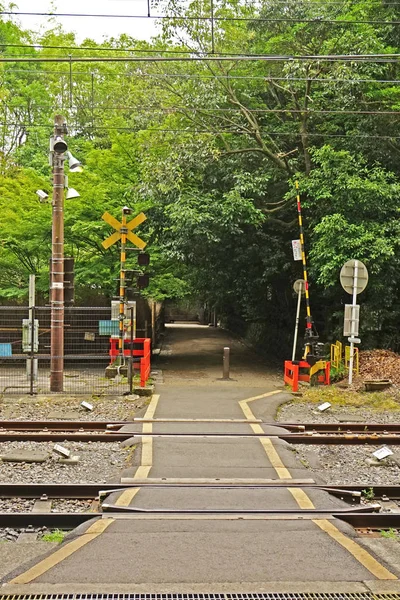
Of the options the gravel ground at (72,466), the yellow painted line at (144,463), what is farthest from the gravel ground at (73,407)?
the gravel ground at (72,466)

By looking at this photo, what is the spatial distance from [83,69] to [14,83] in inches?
167

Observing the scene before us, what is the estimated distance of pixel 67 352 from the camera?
17266mm

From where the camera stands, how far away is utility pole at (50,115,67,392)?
13.0 m

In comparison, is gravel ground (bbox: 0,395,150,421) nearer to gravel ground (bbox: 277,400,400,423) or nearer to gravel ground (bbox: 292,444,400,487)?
gravel ground (bbox: 277,400,400,423)

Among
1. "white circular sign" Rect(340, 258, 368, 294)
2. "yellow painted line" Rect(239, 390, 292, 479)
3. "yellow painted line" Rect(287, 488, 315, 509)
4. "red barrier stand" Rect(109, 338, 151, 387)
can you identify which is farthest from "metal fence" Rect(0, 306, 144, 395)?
"yellow painted line" Rect(287, 488, 315, 509)

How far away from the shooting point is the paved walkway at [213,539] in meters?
4.14

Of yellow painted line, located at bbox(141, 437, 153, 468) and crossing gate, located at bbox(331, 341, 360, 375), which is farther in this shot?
crossing gate, located at bbox(331, 341, 360, 375)

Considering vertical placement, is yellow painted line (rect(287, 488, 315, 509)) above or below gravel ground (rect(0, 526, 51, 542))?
above

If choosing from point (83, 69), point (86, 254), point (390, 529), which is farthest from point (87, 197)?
point (83, 69)

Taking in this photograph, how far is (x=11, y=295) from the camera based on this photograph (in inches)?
691

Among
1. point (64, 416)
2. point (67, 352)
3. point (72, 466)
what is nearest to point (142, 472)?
point (72, 466)

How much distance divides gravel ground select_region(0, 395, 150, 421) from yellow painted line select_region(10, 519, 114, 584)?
17.2 feet

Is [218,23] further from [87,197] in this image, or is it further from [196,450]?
[196,450]

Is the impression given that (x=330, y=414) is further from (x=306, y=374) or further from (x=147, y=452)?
(x=147, y=452)
